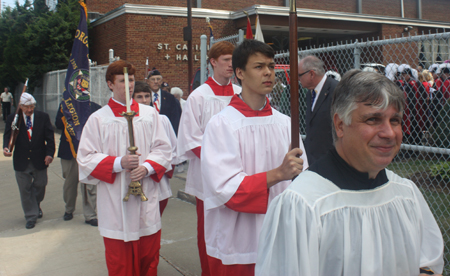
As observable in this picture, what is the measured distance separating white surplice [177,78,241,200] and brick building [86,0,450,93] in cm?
1195

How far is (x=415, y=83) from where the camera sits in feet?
19.4

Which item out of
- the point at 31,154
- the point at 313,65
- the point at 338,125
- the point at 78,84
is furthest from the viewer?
the point at 31,154

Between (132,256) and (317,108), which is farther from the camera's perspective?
(317,108)

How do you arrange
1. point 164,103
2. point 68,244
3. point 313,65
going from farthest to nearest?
point 164,103
point 68,244
point 313,65

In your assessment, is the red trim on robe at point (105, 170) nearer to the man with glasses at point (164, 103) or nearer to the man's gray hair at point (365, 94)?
the man's gray hair at point (365, 94)

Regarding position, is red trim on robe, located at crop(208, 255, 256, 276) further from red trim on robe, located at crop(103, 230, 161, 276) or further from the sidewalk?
the sidewalk

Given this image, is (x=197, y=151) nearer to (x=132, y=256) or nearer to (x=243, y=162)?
(x=132, y=256)

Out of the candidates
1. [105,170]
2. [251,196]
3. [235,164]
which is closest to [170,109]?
[105,170]

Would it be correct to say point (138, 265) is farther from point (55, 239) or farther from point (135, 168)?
point (55, 239)

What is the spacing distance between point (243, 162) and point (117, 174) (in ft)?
4.80

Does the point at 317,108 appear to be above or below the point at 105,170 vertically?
above

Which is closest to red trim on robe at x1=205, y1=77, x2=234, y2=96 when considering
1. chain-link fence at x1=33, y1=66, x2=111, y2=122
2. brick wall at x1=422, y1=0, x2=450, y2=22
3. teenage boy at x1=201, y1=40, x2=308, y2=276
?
teenage boy at x1=201, y1=40, x2=308, y2=276

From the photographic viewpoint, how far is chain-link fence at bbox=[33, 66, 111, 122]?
1334 cm

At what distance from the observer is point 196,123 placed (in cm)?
378
